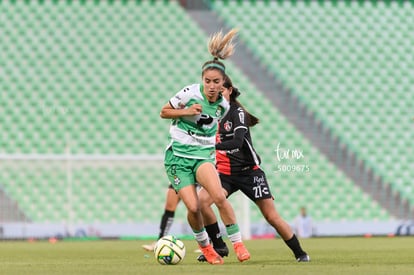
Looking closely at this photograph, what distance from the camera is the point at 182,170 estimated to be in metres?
9.05

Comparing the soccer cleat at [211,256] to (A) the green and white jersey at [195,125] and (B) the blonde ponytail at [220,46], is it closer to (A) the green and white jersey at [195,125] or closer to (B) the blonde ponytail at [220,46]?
(A) the green and white jersey at [195,125]

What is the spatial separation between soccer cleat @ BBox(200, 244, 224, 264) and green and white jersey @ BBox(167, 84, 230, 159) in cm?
92

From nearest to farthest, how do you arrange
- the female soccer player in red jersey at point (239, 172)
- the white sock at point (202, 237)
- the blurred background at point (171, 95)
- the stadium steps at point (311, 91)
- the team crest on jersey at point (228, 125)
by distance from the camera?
the white sock at point (202, 237) < the female soccer player in red jersey at point (239, 172) < the team crest on jersey at point (228, 125) < the blurred background at point (171, 95) < the stadium steps at point (311, 91)

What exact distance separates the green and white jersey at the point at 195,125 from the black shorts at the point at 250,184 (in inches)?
28.3

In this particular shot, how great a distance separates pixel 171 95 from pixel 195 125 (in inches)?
534

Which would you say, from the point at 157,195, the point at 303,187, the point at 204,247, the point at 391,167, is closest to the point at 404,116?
the point at 391,167

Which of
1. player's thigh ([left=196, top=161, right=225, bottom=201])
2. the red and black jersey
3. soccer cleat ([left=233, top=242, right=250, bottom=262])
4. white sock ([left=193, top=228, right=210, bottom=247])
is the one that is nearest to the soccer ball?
white sock ([left=193, top=228, right=210, bottom=247])

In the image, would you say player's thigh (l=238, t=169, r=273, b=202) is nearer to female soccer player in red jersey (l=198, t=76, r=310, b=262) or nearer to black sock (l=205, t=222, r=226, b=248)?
female soccer player in red jersey (l=198, t=76, r=310, b=262)

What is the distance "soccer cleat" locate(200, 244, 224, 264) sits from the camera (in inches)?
357

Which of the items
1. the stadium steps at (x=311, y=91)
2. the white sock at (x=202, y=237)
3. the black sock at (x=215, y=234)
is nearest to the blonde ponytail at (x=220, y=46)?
the white sock at (x=202, y=237)

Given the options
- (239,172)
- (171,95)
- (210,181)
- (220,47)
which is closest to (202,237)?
(210,181)

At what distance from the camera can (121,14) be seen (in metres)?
24.7

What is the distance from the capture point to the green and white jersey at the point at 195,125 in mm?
9008

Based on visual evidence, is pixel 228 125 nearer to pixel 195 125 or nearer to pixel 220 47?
pixel 195 125
